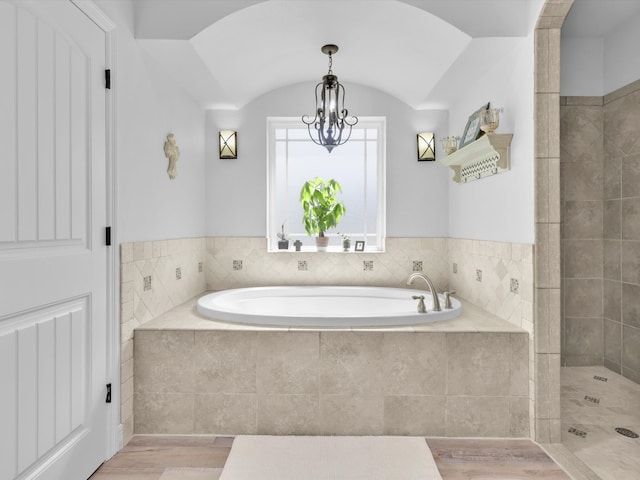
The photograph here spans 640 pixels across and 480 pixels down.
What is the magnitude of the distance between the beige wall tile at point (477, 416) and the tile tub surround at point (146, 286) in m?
1.61

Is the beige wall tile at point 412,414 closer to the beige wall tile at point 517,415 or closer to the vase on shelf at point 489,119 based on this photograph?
the beige wall tile at point 517,415

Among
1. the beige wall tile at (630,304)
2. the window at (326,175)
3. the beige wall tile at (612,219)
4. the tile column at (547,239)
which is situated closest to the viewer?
the tile column at (547,239)

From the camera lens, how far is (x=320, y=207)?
3.29m

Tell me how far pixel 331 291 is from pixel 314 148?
127 centimetres

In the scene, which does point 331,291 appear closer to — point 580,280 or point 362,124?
point 362,124

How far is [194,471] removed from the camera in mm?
1736

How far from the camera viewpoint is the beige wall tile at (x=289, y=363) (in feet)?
6.53

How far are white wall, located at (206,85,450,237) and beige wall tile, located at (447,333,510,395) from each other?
147 cm

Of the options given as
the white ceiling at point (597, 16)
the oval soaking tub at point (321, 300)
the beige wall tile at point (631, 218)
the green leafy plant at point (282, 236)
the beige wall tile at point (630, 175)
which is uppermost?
the white ceiling at point (597, 16)

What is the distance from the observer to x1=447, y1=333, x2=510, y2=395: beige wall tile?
198 centimetres

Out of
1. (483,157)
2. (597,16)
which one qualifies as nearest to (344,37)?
(483,157)

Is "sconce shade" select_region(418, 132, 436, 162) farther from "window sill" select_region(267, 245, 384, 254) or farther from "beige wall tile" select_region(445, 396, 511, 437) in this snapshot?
"beige wall tile" select_region(445, 396, 511, 437)

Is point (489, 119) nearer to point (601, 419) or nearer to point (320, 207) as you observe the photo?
point (320, 207)

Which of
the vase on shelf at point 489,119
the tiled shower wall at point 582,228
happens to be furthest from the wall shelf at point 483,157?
the tiled shower wall at point 582,228
